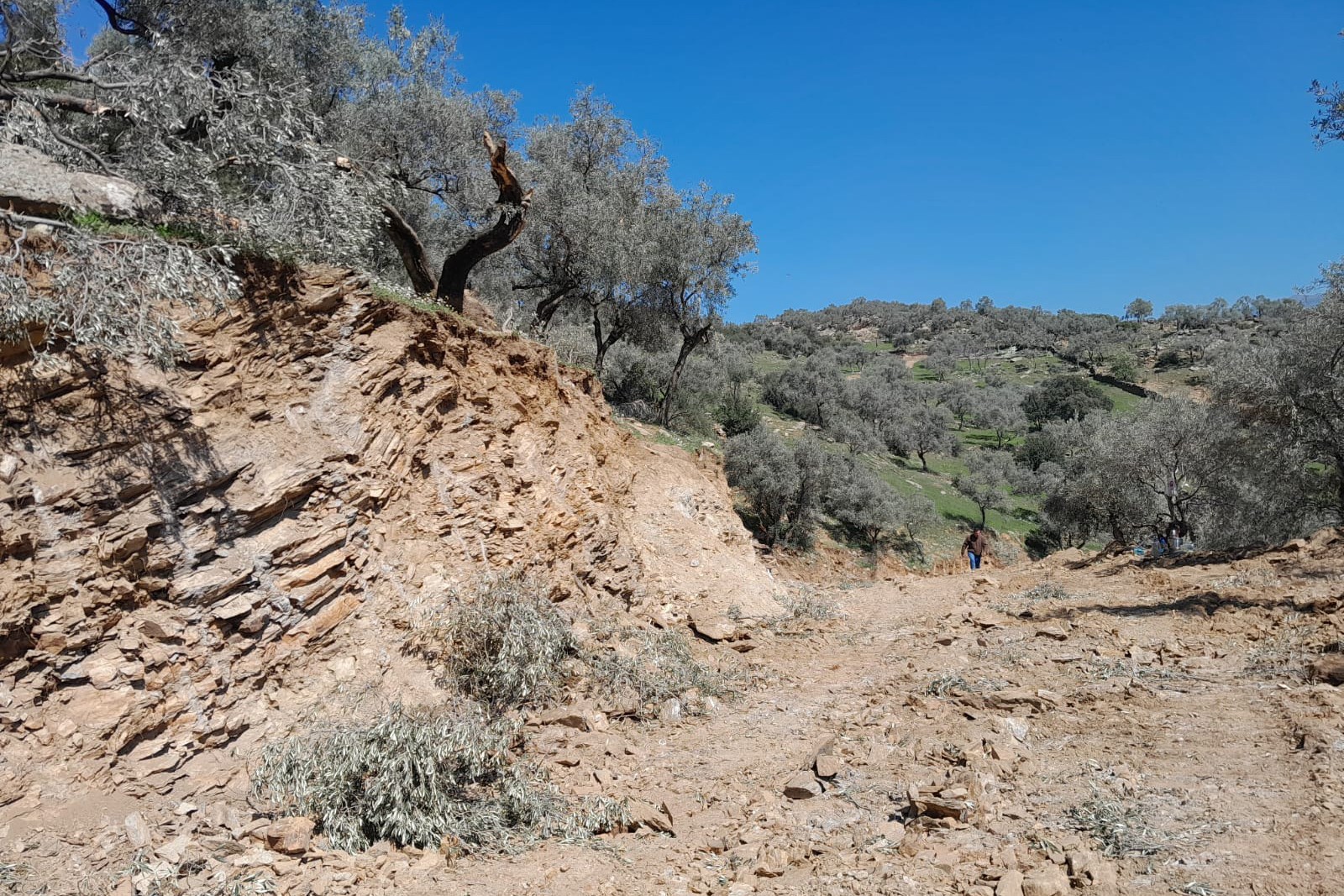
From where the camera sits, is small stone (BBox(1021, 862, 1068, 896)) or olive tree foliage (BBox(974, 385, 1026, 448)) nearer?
small stone (BBox(1021, 862, 1068, 896))

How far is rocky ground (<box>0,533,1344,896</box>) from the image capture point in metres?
4.35

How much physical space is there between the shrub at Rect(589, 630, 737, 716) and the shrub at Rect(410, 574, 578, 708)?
0.79 m

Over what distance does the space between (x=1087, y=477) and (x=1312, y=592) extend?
1256cm

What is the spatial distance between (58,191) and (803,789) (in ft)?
27.4

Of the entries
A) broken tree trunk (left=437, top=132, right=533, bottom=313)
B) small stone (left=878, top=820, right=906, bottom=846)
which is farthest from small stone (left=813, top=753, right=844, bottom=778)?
broken tree trunk (left=437, top=132, right=533, bottom=313)

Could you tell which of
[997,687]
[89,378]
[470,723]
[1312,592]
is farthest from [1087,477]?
[89,378]

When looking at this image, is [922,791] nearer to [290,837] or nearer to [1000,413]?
[290,837]

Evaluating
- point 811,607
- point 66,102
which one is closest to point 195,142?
point 66,102

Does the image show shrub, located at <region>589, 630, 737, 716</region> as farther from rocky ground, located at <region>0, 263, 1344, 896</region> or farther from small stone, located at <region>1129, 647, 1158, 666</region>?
small stone, located at <region>1129, 647, 1158, 666</region>

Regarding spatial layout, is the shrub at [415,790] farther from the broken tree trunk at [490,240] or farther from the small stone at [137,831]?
the broken tree trunk at [490,240]

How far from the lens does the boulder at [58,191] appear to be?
576 centimetres

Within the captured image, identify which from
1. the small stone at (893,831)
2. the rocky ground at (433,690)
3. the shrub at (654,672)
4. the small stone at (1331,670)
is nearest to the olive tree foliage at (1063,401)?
the rocky ground at (433,690)

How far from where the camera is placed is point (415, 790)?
5.35 meters

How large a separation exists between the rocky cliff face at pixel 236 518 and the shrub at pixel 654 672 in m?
1.04
